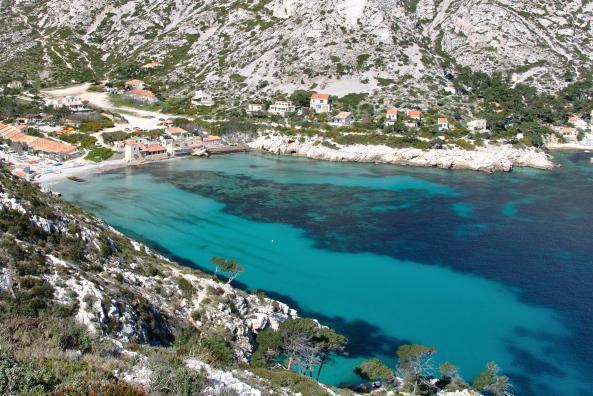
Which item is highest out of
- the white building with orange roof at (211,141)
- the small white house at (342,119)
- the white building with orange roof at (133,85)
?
the white building with orange roof at (133,85)

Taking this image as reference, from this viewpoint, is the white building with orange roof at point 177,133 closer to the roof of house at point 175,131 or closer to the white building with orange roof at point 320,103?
the roof of house at point 175,131

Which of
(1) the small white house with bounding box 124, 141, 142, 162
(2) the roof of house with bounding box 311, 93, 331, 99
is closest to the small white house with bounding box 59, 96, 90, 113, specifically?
(1) the small white house with bounding box 124, 141, 142, 162

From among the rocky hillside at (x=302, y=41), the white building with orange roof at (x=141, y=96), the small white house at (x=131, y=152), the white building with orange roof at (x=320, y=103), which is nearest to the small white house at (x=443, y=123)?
the rocky hillside at (x=302, y=41)

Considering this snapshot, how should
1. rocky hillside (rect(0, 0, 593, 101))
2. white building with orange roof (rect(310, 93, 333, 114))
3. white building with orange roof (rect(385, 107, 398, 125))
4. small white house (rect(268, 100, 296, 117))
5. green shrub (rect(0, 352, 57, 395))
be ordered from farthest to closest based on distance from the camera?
rocky hillside (rect(0, 0, 593, 101)), small white house (rect(268, 100, 296, 117)), white building with orange roof (rect(310, 93, 333, 114)), white building with orange roof (rect(385, 107, 398, 125)), green shrub (rect(0, 352, 57, 395))

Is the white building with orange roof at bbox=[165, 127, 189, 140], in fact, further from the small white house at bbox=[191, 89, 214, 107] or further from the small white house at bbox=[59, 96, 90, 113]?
the small white house at bbox=[59, 96, 90, 113]

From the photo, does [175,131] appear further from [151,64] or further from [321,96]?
[151,64]

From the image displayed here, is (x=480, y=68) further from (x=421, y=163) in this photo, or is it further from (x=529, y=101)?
(x=421, y=163)

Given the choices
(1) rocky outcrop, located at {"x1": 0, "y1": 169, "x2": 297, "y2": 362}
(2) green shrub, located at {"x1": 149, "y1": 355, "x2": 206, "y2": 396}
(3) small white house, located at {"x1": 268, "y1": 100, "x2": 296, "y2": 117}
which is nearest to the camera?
(2) green shrub, located at {"x1": 149, "y1": 355, "x2": 206, "y2": 396}
